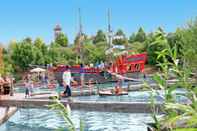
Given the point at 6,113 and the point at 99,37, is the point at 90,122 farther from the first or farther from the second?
the point at 99,37

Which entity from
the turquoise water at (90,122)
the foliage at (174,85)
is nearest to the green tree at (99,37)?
the turquoise water at (90,122)

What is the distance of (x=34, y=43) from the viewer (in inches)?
2918

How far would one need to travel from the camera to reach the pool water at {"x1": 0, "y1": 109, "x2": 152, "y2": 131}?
11453 mm

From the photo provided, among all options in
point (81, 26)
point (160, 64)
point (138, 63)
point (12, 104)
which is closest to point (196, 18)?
point (12, 104)

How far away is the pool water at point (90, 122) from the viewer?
37.6 feet

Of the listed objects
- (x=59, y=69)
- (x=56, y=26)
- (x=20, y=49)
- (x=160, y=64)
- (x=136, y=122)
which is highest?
(x=56, y=26)

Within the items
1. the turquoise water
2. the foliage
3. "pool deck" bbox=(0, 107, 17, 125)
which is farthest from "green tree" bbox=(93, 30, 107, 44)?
the foliage

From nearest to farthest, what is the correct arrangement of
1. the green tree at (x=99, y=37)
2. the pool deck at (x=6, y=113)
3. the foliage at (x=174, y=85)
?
the foliage at (x=174, y=85) < the pool deck at (x=6, y=113) < the green tree at (x=99, y=37)

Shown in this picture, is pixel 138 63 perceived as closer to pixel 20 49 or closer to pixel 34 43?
pixel 20 49

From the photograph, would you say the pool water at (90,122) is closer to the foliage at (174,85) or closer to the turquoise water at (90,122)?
the turquoise water at (90,122)

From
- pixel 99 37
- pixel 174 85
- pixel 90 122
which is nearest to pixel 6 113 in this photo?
pixel 90 122

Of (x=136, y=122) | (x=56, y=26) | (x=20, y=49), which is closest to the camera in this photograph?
(x=136, y=122)

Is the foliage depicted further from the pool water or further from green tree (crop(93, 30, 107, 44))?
green tree (crop(93, 30, 107, 44))

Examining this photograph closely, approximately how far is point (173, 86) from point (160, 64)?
0.92ft
